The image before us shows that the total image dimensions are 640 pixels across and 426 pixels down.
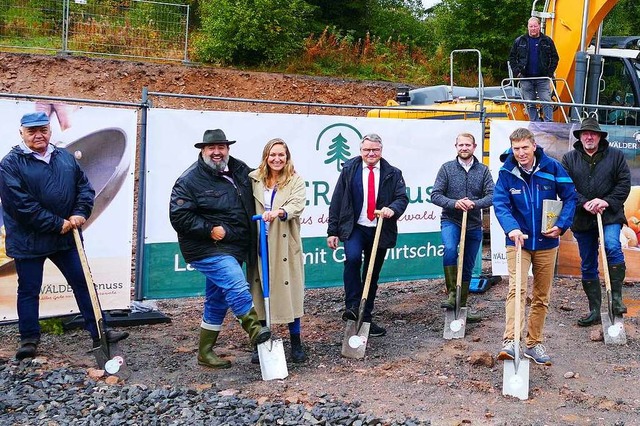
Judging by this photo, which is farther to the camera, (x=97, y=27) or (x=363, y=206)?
(x=97, y=27)

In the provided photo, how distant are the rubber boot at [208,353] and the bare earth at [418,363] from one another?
0.09 meters

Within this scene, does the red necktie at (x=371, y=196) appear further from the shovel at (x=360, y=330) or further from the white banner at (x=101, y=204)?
the white banner at (x=101, y=204)

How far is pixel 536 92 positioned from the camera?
12602 millimetres

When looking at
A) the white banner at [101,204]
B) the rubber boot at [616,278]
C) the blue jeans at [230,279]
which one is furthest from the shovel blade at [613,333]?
the white banner at [101,204]

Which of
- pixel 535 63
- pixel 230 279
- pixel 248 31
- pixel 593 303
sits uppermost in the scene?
pixel 248 31

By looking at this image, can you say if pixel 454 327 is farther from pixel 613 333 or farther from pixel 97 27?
pixel 97 27

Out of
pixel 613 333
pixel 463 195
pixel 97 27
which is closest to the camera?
pixel 613 333

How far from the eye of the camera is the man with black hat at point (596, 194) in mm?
7434

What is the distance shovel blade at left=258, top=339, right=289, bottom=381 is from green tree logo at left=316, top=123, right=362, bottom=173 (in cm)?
269

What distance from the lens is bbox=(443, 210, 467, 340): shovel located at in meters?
7.30

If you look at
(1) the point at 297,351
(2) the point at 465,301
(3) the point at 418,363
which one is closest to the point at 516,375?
(3) the point at 418,363

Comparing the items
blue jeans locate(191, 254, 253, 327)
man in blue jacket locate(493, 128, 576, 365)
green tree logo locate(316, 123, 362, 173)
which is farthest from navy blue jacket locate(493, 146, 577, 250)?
green tree logo locate(316, 123, 362, 173)

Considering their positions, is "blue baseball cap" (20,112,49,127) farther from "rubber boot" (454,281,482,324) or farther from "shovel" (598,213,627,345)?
"shovel" (598,213,627,345)

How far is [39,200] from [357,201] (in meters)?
2.75
